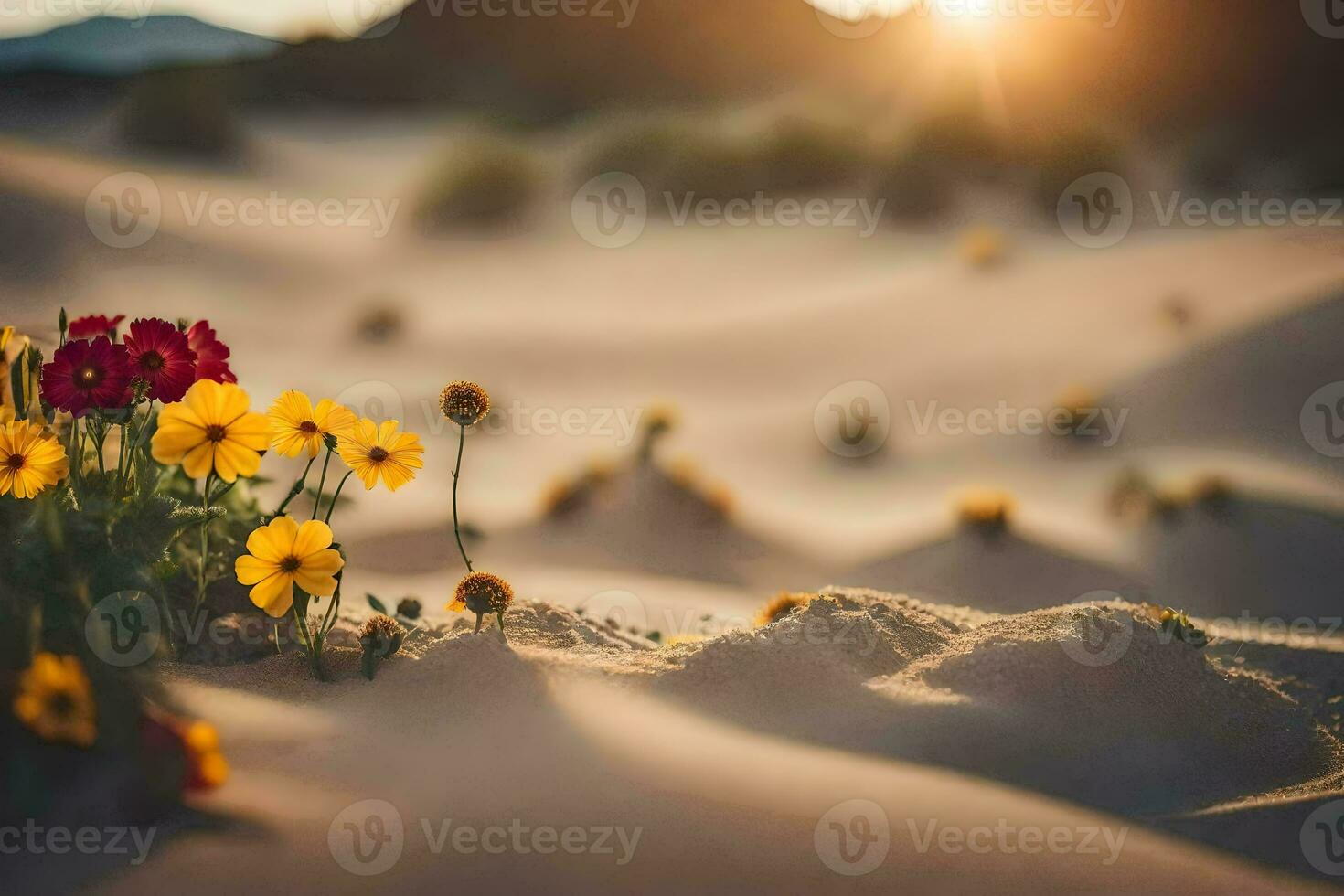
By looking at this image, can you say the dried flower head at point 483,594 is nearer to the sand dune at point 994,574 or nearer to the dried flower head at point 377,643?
the dried flower head at point 377,643

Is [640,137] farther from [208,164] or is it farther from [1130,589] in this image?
[1130,589]

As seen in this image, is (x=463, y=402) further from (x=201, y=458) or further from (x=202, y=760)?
(x=202, y=760)

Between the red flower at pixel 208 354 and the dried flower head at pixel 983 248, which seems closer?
the red flower at pixel 208 354

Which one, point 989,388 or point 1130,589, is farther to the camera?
point 989,388

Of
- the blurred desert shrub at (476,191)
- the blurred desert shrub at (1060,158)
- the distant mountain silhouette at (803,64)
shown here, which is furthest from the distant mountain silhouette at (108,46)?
the blurred desert shrub at (1060,158)

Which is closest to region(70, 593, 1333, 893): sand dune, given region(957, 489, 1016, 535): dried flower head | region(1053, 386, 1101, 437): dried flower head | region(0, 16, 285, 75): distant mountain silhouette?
region(957, 489, 1016, 535): dried flower head

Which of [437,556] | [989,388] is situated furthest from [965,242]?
[437,556]
